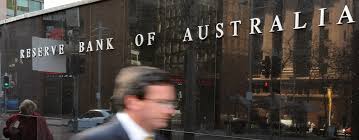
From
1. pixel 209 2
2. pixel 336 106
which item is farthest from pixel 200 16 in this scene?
pixel 336 106

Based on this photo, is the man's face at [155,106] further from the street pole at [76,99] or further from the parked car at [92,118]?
the street pole at [76,99]

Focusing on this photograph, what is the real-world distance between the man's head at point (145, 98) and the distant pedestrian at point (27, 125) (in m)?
5.98

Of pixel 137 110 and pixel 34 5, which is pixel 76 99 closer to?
pixel 137 110

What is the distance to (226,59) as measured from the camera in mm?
A: 5508

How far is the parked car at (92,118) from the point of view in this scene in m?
6.88

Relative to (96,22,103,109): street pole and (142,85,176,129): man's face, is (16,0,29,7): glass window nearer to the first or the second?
(96,22,103,109): street pole

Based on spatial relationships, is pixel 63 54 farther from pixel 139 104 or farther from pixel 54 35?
pixel 139 104

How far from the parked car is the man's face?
4.54 metres

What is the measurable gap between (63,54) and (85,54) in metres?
0.55

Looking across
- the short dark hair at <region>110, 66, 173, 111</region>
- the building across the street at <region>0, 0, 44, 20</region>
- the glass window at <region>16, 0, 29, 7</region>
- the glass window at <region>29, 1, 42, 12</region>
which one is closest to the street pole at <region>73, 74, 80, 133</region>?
the short dark hair at <region>110, 66, 173, 111</region>

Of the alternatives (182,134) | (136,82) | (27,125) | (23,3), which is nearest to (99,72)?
(182,134)

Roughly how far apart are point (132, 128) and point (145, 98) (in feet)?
0.41

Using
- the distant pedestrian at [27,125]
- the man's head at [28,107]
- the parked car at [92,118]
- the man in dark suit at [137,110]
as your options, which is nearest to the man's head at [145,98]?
the man in dark suit at [137,110]

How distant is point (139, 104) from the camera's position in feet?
7.35
